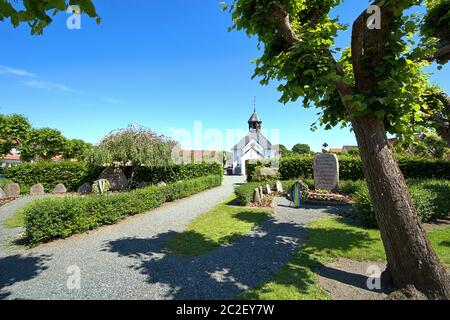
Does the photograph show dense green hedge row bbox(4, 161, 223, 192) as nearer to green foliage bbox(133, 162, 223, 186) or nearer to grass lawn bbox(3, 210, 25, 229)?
green foliage bbox(133, 162, 223, 186)

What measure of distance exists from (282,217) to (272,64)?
658 centimetres

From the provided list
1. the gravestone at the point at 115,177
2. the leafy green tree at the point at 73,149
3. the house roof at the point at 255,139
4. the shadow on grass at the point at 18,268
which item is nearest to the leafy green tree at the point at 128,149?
the gravestone at the point at 115,177

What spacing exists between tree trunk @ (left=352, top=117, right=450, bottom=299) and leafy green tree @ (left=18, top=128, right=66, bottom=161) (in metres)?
34.7

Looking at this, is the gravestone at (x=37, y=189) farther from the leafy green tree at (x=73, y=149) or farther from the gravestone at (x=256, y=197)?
the gravestone at (x=256, y=197)

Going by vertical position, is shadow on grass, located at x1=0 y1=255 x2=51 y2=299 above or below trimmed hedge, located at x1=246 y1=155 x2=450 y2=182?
below

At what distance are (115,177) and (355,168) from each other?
18.9 metres

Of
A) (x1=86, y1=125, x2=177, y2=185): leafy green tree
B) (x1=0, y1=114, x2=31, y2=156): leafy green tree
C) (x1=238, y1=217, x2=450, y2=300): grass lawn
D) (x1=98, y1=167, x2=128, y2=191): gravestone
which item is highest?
(x1=0, y1=114, x2=31, y2=156): leafy green tree

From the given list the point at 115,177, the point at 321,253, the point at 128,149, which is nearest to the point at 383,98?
the point at 321,253

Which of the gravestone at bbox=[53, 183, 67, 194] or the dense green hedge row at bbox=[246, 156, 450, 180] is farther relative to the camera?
the gravestone at bbox=[53, 183, 67, 194]

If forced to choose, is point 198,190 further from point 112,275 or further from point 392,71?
point 392,71

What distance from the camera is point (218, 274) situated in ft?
15.9

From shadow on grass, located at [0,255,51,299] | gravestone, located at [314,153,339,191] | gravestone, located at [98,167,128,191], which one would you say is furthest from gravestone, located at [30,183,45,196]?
gravestone, located at [314,153,339,191]

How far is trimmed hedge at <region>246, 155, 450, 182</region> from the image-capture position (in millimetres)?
15555

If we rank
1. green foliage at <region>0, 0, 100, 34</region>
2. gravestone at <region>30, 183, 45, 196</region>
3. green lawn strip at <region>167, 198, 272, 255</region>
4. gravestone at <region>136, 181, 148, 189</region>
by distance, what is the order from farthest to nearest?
gravestone at <region>136, 181, 148, 189</region> < gravestone at <region>30, 183, 45, 196</region> < green lawn strip at <region>167, 198, 272, 255</region> < green foliage at <region>0, 0, 100, 34</region>
